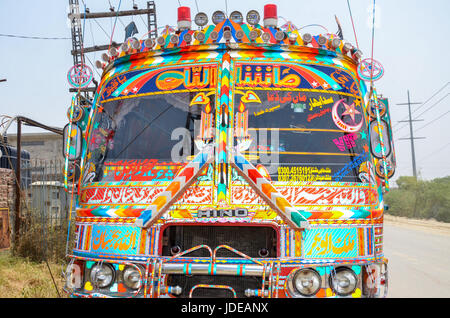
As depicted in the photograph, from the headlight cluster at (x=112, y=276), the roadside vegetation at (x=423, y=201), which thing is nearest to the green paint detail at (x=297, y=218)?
the headlight cluster at (x=112, y=276)

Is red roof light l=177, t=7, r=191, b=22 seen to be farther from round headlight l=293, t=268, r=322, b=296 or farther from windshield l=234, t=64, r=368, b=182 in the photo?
round headlight l=293, t=268, r=322, b=296

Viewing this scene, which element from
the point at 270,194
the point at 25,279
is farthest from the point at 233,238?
the point at 25,279

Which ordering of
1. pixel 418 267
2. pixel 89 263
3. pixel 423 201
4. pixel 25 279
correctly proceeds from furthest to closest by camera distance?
1. pixel 423 201
2. pixel 418 267
3. pixel 25 279
4. pixel 89 263

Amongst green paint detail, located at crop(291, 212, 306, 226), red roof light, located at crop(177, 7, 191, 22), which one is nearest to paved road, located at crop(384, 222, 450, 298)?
green paint detail, located at crop(291, 212, 306, 226)

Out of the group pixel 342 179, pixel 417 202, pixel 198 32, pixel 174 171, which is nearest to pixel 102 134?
pixel 174 171

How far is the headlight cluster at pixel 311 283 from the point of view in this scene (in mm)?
3400

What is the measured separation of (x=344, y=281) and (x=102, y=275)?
181cm

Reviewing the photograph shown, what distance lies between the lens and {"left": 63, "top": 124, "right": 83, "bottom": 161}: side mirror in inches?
166

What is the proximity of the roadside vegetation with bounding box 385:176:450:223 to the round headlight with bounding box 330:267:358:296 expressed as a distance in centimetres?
2819

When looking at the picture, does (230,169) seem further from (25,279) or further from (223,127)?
(25,279)

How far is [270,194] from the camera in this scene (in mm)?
3320

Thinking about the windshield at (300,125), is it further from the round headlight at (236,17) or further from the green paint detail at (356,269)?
the green paint detail at (356,269)
